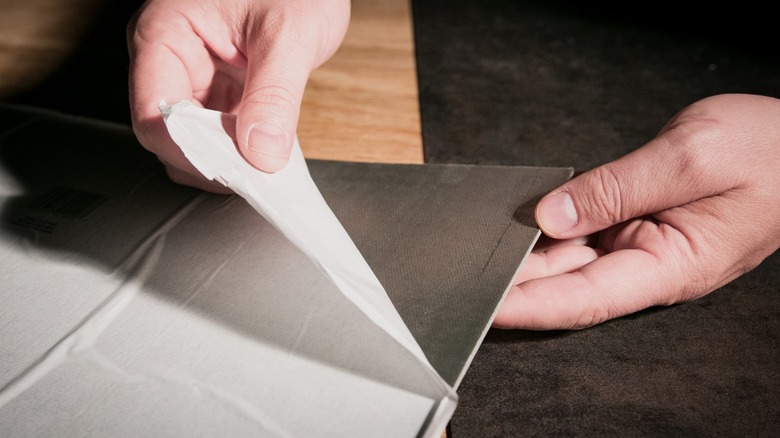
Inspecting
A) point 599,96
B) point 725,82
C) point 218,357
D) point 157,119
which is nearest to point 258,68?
point 157,119

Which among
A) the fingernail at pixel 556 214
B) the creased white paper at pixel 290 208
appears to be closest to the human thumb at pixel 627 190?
the fingernail at pixel 556 214

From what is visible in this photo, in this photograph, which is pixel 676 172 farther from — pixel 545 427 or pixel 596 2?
pixel 596 2

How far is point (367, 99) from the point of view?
84cm

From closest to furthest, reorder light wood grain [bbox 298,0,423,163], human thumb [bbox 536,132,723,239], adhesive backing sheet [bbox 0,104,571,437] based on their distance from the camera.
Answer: adhesive backing sheet [bbox 0,104,571,437] < human thumb [bbox 536,132,723,239] < light wood grain [bbox 298,0,423,163]

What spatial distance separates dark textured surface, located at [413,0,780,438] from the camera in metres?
0.43

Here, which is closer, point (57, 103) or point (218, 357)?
point (218, 357)

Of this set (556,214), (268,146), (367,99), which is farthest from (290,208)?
(367,99)

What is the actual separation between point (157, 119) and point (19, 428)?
27 centimetres

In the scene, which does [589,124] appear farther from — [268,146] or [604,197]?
[268,146]

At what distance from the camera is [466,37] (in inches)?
39.7

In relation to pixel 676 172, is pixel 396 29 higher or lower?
lower

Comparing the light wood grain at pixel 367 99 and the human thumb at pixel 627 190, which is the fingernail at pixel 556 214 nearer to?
the human thumb at pixel 627 190

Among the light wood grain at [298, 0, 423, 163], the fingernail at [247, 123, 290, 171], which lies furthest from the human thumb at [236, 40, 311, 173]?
the light wood grain at [298, 0, 423, 163]

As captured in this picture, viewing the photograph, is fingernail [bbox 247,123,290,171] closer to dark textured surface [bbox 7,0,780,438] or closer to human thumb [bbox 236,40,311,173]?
human thumb [bbox 236,40,311,173]
